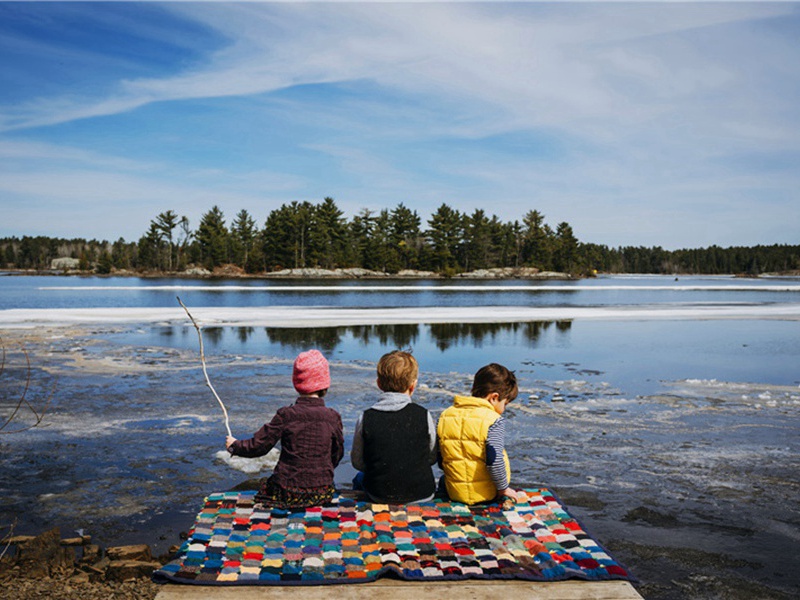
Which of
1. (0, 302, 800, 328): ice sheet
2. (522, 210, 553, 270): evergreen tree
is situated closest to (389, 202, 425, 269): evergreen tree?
(522, 210, 553, 270): evergreen tree

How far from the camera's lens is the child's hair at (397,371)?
460 cm

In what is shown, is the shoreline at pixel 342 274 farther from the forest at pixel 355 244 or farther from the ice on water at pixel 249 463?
the ice on water at pixel 249 463

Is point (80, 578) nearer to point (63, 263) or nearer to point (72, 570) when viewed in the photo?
point (72, 570)

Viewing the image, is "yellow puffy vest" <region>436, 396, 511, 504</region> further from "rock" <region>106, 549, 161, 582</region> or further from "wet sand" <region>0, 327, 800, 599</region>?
"rock" <region>106, 549, 161, 582</region>

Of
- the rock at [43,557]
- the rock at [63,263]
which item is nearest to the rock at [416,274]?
the rock at [63,263]

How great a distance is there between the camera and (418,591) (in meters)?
3.54

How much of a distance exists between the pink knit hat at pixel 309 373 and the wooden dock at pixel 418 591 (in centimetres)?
145

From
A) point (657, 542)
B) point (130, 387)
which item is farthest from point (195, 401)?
point (657, 542)

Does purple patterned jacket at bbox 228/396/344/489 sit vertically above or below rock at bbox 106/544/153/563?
above

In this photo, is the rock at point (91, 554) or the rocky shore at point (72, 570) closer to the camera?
the rocky shore at point (72, 570)

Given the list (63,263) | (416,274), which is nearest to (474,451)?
(416,274)

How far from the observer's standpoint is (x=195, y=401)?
397 inches

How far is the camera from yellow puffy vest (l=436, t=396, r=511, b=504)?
467 centimetres

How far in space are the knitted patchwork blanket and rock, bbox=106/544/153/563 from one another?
47 cm
